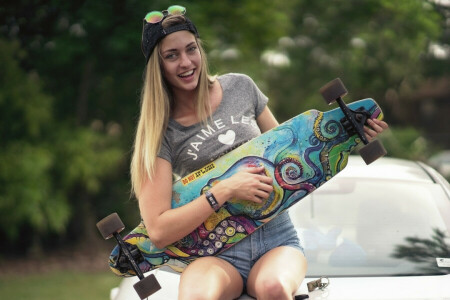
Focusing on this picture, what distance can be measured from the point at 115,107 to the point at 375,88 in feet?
23.5

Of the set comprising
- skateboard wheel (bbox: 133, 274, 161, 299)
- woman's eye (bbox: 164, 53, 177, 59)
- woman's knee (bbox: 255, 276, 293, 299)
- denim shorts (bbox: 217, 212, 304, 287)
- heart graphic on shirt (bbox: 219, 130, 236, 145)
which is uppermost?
woman's eye (bbox: 164, 53, 177, 59)

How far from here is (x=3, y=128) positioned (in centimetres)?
842

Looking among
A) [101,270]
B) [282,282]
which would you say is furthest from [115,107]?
[282,282]

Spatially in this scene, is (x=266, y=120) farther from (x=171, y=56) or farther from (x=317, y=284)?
(x=317, y=284)

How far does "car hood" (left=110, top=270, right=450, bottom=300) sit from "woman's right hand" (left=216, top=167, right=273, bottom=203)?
0.39 metres

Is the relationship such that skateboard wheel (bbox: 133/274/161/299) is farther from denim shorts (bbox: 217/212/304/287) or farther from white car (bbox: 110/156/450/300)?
denim shorts (bbox: 217/212/304/287)

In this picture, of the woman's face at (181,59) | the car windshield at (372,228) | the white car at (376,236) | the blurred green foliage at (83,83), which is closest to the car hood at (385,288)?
the white car at (376,236)

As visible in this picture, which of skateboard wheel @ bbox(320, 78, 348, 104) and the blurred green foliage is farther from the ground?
the blurred green foliage

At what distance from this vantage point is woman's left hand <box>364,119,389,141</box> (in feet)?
9.47

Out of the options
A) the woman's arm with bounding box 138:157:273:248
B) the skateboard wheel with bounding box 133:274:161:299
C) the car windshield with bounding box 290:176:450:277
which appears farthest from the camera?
the car windshield with bounding box 290:176:450:277

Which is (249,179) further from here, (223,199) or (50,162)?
(50,162)

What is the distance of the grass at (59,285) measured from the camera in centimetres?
721

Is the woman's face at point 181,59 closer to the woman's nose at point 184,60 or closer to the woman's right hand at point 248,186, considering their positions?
the woman's nose at point 184,60

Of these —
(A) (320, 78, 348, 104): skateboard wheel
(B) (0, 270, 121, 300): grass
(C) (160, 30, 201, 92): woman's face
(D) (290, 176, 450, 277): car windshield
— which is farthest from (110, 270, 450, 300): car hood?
(B) (0, 270, 121, 300): grass
